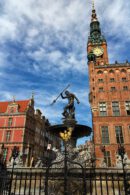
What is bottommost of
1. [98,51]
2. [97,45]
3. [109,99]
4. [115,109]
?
[115,109]

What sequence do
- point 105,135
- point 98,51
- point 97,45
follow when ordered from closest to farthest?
point 105,135 < point 98,51 < point 97,45

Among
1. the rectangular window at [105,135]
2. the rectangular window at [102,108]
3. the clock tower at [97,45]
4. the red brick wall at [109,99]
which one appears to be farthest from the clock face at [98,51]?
the rectangular window at [105,135]

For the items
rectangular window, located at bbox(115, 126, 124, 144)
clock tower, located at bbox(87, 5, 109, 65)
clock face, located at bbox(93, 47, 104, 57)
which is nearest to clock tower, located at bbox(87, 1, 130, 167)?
rectangular window, located at bbox(115, 126, 124, 144)

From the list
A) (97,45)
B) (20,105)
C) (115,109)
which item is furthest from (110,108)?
(20,105)

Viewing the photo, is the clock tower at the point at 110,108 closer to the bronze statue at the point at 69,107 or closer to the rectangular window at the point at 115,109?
the rectangular window at the point at 115,109

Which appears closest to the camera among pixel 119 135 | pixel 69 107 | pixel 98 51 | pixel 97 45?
pixel 69 107

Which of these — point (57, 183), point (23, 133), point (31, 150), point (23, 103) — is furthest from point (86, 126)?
point (23, 103)

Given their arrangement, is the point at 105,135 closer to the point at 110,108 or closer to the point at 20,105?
the point at 110,108

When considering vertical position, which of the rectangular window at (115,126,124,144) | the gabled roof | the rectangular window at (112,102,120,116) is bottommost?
the rectangular window at (115,126,124,144)

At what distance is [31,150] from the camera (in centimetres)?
3550

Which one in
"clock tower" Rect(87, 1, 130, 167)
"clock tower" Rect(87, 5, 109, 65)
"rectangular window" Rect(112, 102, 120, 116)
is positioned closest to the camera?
"clock tower" Rect(87, 1, 130, 167)

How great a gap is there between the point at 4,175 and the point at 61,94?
7654mm

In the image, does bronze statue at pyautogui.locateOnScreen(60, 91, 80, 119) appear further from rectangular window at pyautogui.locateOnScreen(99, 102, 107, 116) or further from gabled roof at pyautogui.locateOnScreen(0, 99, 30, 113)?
gabled roof at pyautogui.locateOnScreen(0, 99, 30, 113)

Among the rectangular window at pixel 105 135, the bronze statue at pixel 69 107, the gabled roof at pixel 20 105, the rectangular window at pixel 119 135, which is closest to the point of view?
the bronze statue at pixel 69 107
